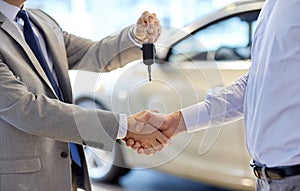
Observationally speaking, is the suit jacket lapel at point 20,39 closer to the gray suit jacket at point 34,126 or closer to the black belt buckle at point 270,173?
the gray suit jacket at point 34,126

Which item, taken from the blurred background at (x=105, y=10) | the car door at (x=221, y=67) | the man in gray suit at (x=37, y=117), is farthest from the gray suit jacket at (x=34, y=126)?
the blurred background at (x=105, y=10)

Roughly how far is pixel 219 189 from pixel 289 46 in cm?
175

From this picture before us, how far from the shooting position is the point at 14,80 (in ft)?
3.89

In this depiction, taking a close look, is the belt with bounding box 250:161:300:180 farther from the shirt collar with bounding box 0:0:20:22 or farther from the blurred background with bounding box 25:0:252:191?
the blurred background with bounding box 25:0:252:191

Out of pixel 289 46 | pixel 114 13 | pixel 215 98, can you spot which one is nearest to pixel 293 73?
pixel 289 46

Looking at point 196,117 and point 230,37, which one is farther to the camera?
point 230,37

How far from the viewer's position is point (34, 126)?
1200 millimetres

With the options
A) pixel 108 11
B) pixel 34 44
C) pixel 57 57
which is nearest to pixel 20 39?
pixel 34 44

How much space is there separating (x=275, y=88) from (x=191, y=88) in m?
0.63

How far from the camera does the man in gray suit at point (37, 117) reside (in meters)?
1.20

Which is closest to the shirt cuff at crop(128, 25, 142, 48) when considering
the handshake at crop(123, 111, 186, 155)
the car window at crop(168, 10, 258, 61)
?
the handshake at crop(123, 111, 186, 155)

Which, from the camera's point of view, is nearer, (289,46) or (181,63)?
(289,46)

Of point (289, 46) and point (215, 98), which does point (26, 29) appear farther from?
point (289, 46)

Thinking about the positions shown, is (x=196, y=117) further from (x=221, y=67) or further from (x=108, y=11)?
(x=108, y=11)
